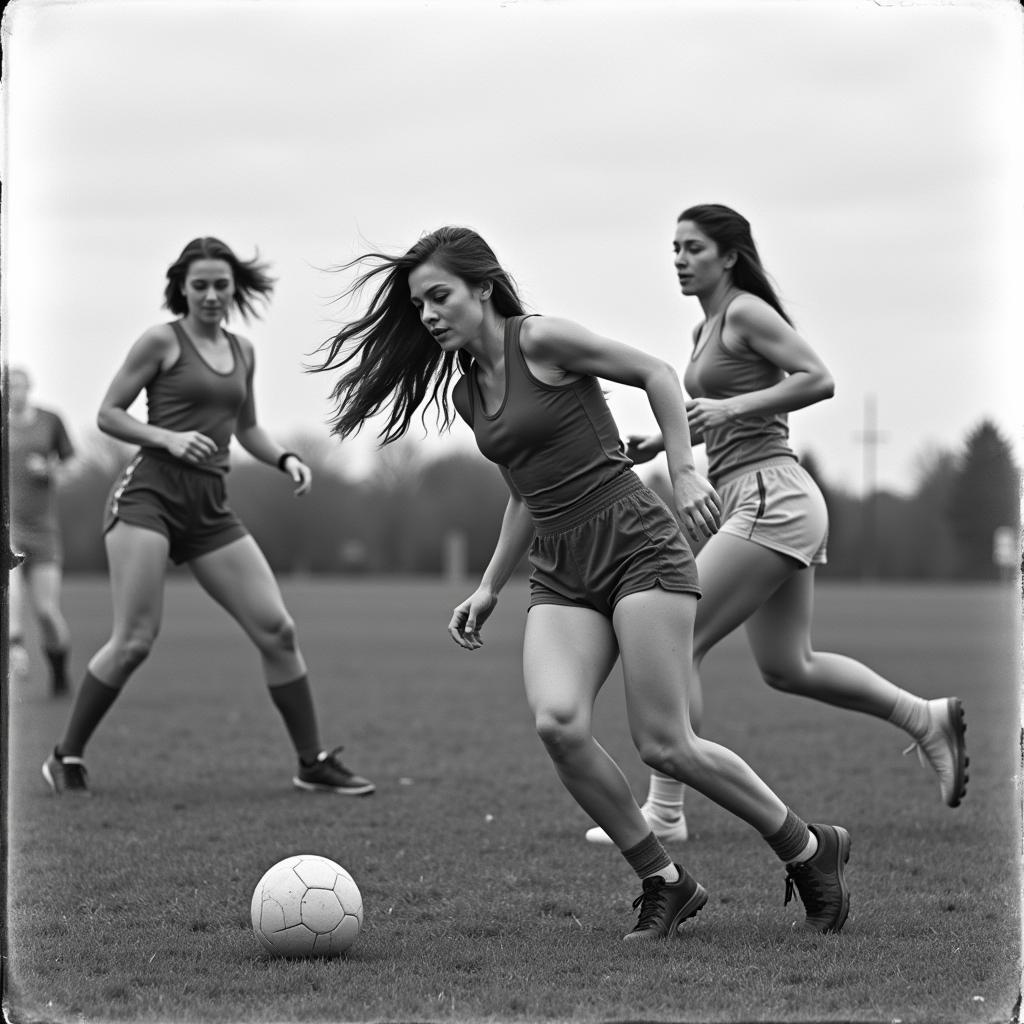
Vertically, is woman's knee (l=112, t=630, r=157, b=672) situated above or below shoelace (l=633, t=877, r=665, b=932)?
above

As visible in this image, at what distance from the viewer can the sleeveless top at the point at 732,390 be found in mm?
6219

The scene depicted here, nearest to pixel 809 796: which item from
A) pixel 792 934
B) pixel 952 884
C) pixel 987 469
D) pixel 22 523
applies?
pixel 952 884

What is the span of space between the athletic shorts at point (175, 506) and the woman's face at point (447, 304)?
2892mm

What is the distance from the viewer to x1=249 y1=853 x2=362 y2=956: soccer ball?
14.7 feet

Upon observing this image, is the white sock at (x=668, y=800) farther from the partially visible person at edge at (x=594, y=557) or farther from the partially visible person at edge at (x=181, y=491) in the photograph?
the partially visible person at edge at (x=181, y=491)

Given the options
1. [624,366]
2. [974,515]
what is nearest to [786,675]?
[624,366]

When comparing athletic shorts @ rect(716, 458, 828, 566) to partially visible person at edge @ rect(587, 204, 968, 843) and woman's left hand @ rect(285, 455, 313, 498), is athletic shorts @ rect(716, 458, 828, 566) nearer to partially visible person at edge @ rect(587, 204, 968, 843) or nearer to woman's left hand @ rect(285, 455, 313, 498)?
partially visible person at edge @ rect(587, 204, 968, 843)

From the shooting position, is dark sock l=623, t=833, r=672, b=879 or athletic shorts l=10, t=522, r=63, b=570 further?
athletic shorts l=10, t=522, r=63, b=570

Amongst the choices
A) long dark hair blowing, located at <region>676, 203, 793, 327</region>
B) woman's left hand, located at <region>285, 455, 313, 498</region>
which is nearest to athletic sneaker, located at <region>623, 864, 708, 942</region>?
long dark hair blowing, located at <region>676, 203, 793, 327</region>

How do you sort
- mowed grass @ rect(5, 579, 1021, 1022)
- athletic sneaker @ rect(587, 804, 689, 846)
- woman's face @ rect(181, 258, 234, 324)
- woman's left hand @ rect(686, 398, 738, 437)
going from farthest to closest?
1. woman's face @ rect(181, 258, 234, 324)
2. athletic sneaker @ rect(587, 804, 689, 846)
3. woman's left hand @ rect(686, 398, 738, 437)
4. mowed grass @ rect(5, 579, 1021, 1022)

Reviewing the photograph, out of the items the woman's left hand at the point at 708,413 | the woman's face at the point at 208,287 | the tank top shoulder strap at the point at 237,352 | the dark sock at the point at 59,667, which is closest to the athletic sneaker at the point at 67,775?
the tank top shoulder strap at the point at 237,352

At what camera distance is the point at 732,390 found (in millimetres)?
6254

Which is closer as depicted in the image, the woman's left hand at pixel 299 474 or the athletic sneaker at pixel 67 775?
the woman's left hand at pixel 299 474

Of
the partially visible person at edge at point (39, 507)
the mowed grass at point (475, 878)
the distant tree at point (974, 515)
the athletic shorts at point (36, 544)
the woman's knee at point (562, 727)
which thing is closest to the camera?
the mowed grass at point (475, 878)
